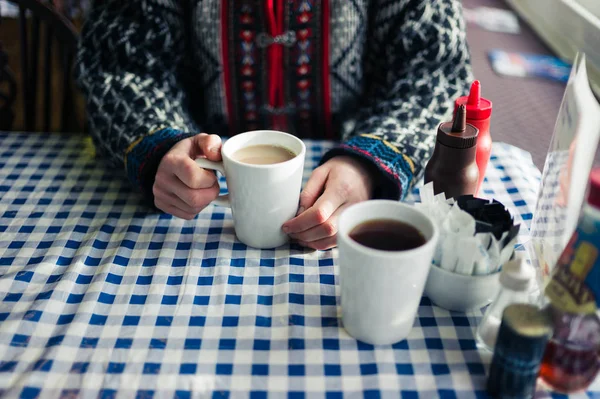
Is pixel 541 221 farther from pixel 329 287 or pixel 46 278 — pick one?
pixel 46 278

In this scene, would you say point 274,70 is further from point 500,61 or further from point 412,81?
point 500,61

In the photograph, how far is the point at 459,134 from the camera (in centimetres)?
70

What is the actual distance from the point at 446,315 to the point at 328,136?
584 mm

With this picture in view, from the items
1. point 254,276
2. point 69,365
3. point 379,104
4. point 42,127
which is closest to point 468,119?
point 379,104

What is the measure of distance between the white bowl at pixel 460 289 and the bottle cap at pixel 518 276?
0.22ft

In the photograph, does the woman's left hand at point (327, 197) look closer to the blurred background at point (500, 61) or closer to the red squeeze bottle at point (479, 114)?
the red squeeze bottle at point (479, 114)

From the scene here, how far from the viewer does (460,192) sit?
736 millimetres

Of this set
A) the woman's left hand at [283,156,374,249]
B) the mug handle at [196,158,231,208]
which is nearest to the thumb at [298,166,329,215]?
the woman's left hand at [283,156,374,249]

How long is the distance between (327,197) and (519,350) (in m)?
0.34

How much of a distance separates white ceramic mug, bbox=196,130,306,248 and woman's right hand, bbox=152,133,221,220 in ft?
0.06

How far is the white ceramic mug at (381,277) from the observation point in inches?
21.7

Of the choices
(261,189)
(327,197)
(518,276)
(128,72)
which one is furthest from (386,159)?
(128,72)

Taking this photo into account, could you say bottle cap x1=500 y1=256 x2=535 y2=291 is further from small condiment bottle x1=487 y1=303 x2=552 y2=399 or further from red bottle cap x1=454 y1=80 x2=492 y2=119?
red bottle cap x1=454 y1=80 x2=492 y2=119

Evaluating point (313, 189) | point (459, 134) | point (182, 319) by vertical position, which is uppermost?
point (459, 134)
